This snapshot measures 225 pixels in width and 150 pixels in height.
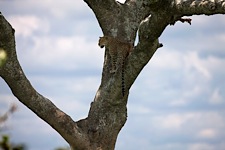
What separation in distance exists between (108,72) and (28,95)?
131 centimetres

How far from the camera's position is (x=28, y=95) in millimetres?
6555

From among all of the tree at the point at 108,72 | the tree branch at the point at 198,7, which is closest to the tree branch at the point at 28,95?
the tree at the point at 108,72

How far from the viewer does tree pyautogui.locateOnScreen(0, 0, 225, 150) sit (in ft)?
18.5

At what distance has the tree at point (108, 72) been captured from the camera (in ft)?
18.5

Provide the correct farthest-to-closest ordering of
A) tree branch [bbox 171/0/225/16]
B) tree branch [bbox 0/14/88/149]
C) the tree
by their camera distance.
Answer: tree branch [bbox 0/14/88/149] < the tree < tree branch [bbox 171/0/225/16]

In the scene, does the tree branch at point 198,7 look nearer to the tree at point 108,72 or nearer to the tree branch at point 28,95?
the tree at point 108,72

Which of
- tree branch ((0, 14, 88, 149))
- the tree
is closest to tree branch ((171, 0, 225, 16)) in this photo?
the tree

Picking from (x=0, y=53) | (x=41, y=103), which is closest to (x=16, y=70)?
(x=41, y=103)

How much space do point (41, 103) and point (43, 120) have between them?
0.34m

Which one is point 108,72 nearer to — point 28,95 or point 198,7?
point 28,95

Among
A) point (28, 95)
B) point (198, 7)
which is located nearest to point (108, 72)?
point (28, 95)

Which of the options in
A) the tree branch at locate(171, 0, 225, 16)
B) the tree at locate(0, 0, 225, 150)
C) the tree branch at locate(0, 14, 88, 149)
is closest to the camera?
the tree branch at locate(171, 0, 225, 16)

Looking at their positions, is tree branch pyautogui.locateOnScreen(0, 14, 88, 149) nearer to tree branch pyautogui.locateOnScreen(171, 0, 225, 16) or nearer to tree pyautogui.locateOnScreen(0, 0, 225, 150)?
tree pyautogui.locateOnScreen(0, 0, 225, 150)

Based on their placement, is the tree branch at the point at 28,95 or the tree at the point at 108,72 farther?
the tree branch at the point at 28,95
